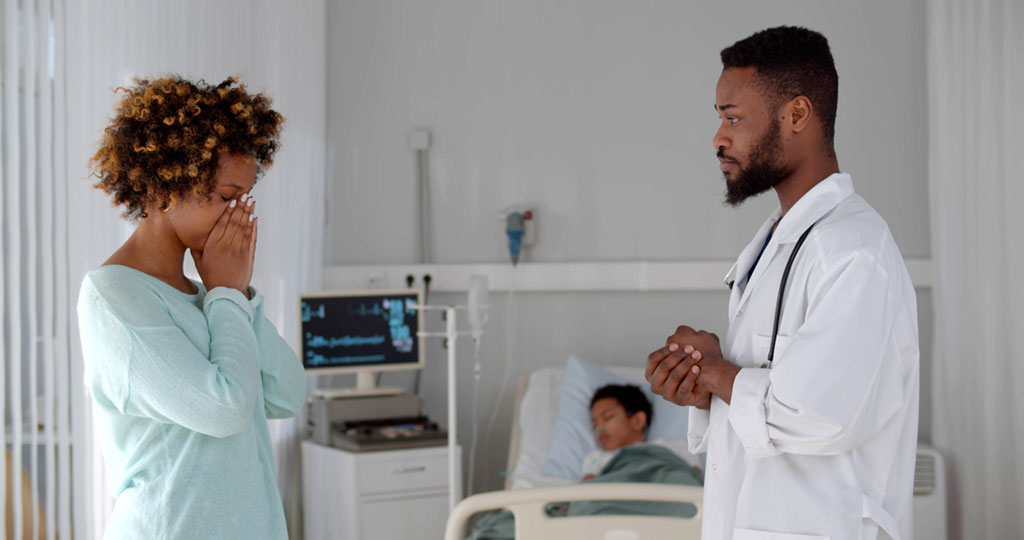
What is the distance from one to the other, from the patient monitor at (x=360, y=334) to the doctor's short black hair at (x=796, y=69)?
2.00 metres

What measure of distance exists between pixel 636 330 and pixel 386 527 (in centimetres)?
122

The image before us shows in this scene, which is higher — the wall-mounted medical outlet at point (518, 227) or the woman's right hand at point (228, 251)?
the wall-mounted medical outlet at point (518, 227)

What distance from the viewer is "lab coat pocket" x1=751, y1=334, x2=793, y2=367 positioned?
123 cm

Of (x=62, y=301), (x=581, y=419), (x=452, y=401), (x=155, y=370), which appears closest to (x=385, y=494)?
(x=452, y=401)

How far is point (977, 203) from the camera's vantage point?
9.61 ft

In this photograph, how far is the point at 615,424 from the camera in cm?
312

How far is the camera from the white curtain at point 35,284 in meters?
1.90

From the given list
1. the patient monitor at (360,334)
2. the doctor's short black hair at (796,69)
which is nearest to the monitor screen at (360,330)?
the patient monitor at (360,334)

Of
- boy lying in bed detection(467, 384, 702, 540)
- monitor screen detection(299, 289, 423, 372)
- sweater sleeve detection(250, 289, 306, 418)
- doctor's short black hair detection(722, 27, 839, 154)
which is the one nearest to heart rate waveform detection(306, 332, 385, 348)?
monitor screen detection(299, 289, 423, 372)

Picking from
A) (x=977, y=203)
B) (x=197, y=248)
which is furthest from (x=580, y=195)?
(x=197, y=248)

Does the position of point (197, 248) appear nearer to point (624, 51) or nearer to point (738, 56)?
point (738, 56)

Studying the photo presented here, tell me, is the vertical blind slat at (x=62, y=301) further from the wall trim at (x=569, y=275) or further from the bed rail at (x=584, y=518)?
the wall trim at (x=569, y=275)

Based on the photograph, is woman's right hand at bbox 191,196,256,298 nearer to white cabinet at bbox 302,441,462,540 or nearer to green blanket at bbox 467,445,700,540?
green blanket at bbox 467,445,700,540

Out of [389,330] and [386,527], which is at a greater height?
[389,330]
